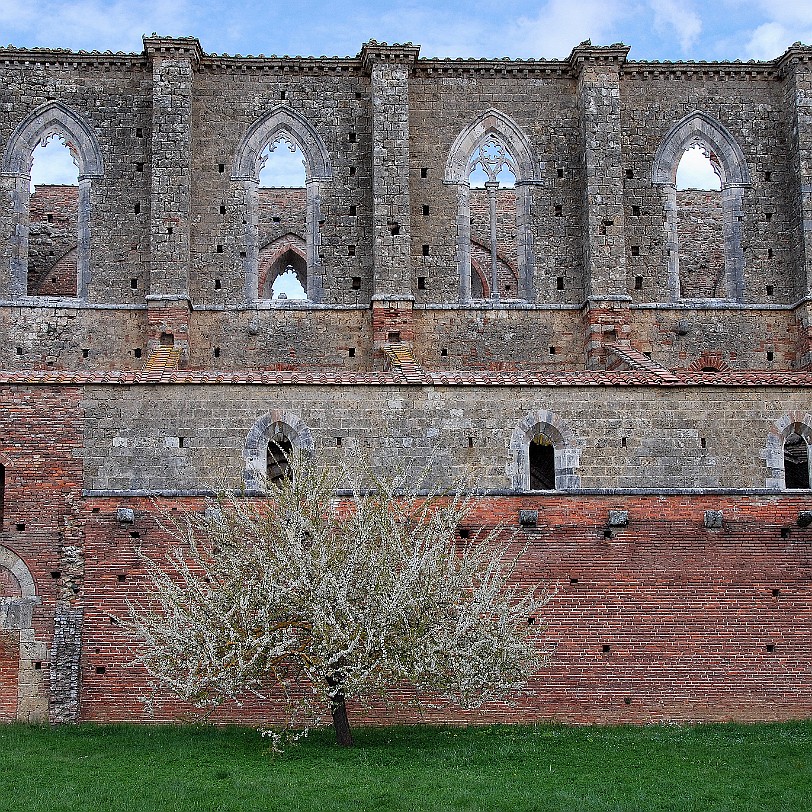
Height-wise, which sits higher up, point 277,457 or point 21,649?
point 277,457

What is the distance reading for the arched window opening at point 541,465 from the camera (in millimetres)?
18562

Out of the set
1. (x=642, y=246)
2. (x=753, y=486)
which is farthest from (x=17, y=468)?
(x=642, y=246)

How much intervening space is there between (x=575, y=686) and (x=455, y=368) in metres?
9.27

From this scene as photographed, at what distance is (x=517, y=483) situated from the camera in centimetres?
1686

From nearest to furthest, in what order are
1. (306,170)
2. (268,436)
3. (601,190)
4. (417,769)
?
(417,769) < (268,436) < (601,190) < (306,170)

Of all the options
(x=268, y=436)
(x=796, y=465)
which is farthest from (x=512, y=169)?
(x=268, y=436)

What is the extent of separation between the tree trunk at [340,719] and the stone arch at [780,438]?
684 centimetres

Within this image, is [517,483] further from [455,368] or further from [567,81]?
[567,81]

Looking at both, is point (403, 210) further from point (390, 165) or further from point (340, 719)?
point (340, 719)

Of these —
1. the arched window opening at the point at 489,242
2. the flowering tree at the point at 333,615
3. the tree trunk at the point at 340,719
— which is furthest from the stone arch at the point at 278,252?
the tree trunk at the point at 340,719

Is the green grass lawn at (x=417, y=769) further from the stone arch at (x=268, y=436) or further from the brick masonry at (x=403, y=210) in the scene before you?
the brick masonry at (x=403, y=210)

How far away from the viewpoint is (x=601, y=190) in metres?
24.2

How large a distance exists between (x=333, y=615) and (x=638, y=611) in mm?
4692

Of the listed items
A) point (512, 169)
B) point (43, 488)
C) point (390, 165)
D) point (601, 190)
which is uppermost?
point (512, 169)
